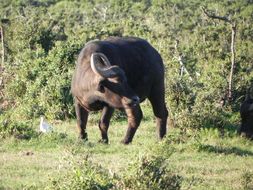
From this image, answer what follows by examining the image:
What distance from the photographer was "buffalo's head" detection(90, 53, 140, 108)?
9.46 meters

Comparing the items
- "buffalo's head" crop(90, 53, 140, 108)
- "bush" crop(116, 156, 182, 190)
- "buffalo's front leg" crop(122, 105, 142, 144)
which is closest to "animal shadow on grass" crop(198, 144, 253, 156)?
"buffalo's front leg" crop(122, 105, 142, 144)

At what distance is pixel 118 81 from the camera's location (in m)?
9.56

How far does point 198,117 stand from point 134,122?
7.50 feet

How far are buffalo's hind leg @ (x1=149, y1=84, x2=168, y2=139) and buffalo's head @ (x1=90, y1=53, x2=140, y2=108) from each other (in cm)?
195

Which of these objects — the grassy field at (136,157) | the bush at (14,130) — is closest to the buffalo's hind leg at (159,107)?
the grassy field at (136,157)

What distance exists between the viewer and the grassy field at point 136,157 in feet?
23.7

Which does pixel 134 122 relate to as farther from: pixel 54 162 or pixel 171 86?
pixel 171 86

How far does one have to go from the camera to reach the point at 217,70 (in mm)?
16391

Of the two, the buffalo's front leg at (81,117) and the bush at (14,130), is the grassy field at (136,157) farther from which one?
the buffalo's front leg at (81,117)

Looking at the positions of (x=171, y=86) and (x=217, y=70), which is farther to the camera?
(x=217, y=70)

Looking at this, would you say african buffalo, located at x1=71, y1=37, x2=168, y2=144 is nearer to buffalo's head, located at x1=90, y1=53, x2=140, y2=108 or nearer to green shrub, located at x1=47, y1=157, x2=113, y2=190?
buffalo's head, located at x1=90, y1=53, x2=140, y2=108

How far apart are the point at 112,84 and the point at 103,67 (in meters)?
0.31

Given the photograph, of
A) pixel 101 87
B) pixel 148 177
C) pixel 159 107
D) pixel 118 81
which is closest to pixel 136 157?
pixel 148 177

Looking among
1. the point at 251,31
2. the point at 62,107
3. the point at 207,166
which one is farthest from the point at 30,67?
the point at 251,31
